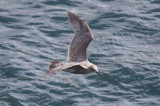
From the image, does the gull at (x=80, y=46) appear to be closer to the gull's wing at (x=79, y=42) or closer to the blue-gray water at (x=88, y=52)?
the gull's wing at (x=79, y=42)

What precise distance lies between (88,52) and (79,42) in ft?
6.25

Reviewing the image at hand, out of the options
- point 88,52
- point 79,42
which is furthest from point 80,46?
point 88,52

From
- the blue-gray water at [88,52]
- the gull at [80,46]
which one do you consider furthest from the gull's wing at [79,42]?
the blue-gray water at [88,52]

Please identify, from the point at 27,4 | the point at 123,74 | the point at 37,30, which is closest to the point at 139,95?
the point at 123,74

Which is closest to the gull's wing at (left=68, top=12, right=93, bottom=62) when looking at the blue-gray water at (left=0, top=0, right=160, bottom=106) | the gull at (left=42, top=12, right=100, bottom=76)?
the gull at (left=42, top=12, right=100, bottom=76)

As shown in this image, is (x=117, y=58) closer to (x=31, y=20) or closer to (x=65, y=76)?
(x=65, y=76)

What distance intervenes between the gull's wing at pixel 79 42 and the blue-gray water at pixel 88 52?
1031 millimetres

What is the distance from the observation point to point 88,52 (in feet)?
41.1

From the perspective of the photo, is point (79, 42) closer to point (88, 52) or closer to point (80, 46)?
point (80, 46)

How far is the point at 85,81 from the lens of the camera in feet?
37.2

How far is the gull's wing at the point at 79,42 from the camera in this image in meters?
10.4

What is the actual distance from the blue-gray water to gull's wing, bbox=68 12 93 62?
1.03 meters

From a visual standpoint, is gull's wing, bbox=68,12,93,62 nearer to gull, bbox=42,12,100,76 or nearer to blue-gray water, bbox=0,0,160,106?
gull, bbox=42,12,100,76

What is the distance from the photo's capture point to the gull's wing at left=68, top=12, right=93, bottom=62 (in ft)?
34.1
